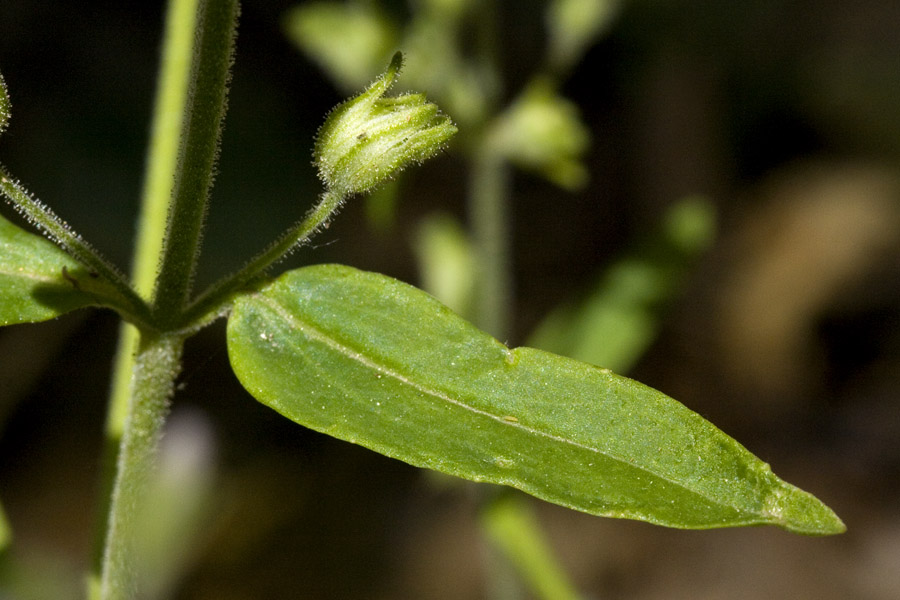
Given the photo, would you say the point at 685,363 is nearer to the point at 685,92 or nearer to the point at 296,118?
the point at 685,92

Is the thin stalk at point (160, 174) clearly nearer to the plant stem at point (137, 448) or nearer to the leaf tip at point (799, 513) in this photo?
the plant stem at point (137, 448)

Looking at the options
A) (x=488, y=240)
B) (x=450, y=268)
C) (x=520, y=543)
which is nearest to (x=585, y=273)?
(x=450, y=268)

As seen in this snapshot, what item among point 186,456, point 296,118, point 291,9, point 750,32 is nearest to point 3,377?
point 186,456

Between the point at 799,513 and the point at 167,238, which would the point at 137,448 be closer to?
the point at 167,238

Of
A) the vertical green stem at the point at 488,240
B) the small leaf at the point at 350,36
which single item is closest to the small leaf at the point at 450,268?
the vertical green stem at the point at 488,240

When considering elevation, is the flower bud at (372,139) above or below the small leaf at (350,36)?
above
